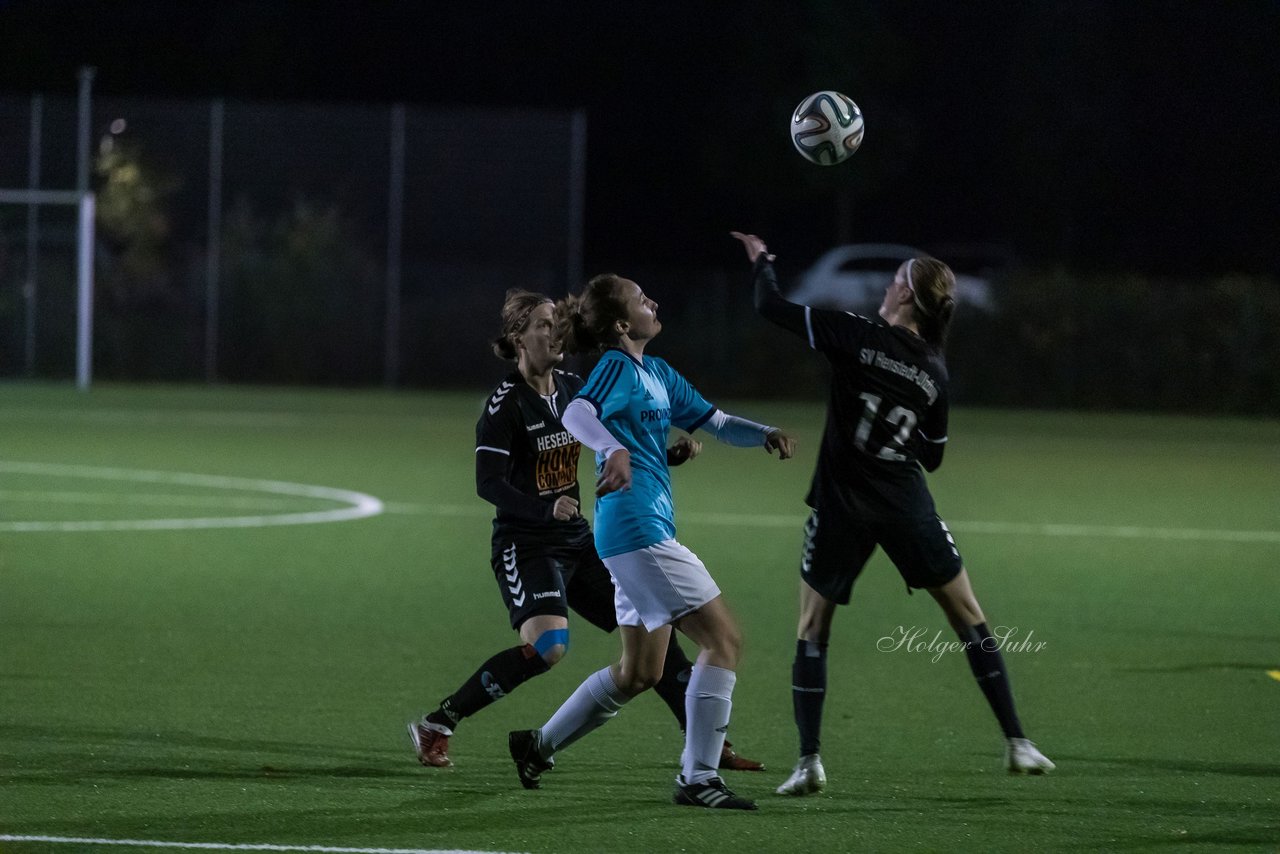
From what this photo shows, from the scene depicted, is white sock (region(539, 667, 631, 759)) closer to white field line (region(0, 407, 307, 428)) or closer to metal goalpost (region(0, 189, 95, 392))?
white field line (region(0, 407, 307, 428))

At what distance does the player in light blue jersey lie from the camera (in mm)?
6172

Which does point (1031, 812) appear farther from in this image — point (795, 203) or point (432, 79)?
point (432, 79)

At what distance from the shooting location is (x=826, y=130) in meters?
7.68

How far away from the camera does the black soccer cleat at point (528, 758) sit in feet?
21.3

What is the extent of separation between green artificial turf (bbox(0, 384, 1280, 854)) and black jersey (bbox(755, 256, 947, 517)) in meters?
1.03

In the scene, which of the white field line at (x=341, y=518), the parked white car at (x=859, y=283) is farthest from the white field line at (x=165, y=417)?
the parked white car at (x=859, y=283)

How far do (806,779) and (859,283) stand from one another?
26.7 m

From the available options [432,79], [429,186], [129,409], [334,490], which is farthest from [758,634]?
[432,79]

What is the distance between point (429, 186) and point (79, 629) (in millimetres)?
22898

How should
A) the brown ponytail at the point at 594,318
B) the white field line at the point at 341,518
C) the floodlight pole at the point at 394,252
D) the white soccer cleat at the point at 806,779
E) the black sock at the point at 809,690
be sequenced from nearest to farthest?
the brown ponytail at the point at 594,318
the white soccer cleat at the point at 806,779
the black sock at the point at 809,690
the white field line at the point at 341,518
the floodlight pole at the point at 394,252

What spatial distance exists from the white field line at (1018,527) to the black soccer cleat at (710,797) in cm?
833

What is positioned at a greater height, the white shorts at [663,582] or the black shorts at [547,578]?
the white shorts at [663,582]

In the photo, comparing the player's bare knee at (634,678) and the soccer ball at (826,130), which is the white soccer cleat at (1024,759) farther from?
the soccer ball at (826,130)

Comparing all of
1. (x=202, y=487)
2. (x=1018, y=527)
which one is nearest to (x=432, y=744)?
(x=1018, y=527)
